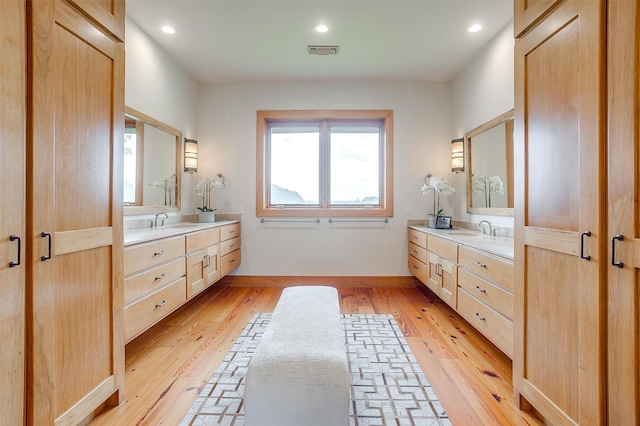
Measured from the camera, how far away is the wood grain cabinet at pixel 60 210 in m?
1.12

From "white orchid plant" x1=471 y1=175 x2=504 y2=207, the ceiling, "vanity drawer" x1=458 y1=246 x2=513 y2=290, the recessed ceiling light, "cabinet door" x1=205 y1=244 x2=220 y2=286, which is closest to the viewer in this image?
"vanity drawer" x1=458 y1=246 x2=513 y2=290

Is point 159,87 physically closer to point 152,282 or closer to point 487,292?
point 152,282

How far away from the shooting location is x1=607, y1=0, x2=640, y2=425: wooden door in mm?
1072

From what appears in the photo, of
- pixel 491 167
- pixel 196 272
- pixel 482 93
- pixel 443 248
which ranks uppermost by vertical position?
pixel 482 93

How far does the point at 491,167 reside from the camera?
127 inches

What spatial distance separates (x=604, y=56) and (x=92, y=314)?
249cm

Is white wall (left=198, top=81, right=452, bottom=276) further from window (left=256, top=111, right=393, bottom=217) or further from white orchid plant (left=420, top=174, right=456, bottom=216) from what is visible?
window (left=256, top=111, right=393, bottom=217)

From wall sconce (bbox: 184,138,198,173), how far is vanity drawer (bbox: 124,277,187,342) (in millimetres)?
1763

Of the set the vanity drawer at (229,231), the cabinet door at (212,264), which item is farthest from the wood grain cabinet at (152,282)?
the vanity drawer at (229,231)

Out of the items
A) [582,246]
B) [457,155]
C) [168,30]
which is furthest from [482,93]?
[168,30]

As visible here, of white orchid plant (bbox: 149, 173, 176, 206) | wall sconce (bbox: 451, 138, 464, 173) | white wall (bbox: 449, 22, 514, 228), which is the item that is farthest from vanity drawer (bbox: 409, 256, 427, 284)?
white orchid plant (bbox: 149, 173, 176, 206)

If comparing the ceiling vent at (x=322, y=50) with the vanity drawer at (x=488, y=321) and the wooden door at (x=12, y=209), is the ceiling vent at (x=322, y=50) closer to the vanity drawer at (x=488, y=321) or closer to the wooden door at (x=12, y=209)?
the wooden door at (x=12, y=209)

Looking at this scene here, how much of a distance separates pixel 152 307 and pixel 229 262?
1.58 m

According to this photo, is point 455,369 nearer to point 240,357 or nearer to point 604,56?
point 240,357
